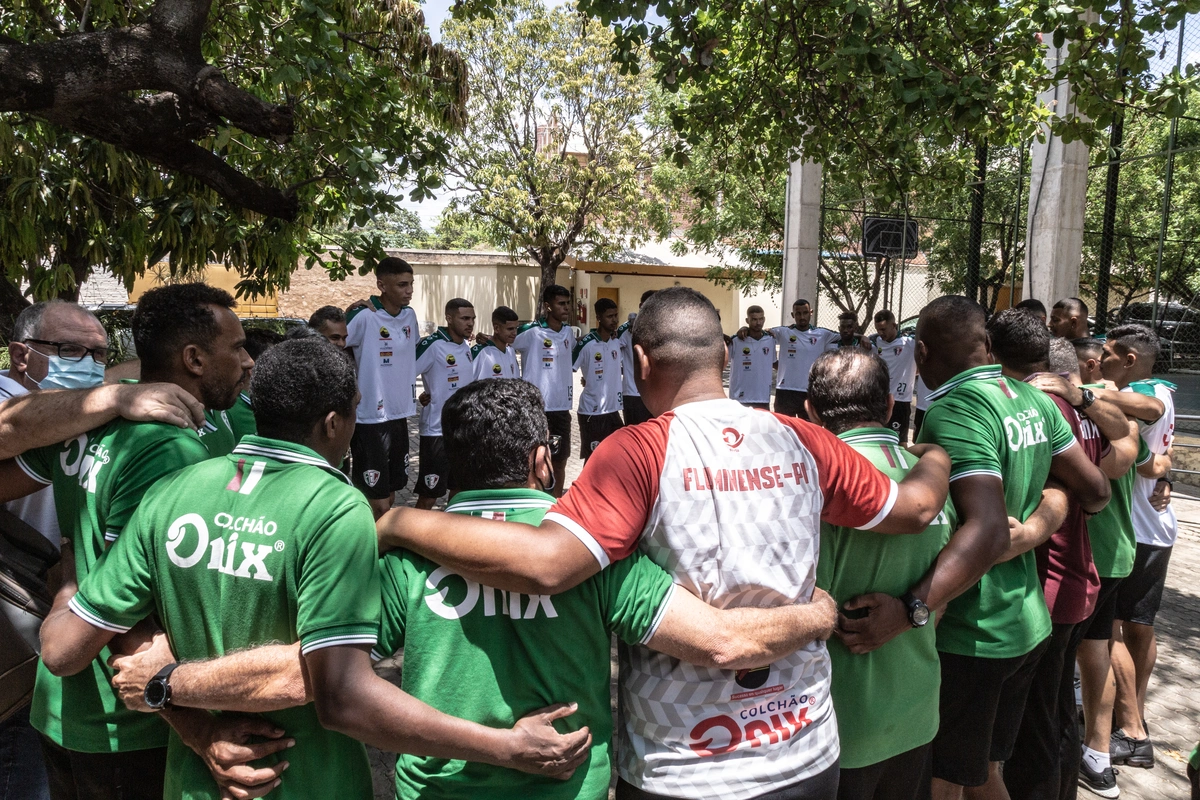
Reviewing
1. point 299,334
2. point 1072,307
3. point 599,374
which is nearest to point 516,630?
point 299,334

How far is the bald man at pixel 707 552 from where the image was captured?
1847 millimetres

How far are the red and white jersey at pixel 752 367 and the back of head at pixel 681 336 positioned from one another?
855 centimetres

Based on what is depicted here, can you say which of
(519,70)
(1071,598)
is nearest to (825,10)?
(1071,598)

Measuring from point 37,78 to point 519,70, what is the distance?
20.8 m

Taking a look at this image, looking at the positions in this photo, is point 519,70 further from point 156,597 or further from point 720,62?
point 156,597

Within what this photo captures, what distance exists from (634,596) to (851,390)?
1.00 metres

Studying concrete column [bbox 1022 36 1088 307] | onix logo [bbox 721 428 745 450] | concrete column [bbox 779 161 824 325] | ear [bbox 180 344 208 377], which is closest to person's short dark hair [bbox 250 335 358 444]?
ear [bbox 180 344 208 377]

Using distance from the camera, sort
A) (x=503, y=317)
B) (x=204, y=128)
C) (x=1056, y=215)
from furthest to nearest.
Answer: (x=1056, y=215), (x=503, y=317), (x=204, y=128)

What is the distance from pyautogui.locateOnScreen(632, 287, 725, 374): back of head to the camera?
2.08m

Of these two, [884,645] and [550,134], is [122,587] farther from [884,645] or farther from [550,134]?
[550,134]

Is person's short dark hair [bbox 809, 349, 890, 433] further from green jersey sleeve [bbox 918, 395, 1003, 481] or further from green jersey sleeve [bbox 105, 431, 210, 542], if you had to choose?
green jersey sleeve [bbox 105, 431, 210, 542]

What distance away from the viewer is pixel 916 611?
89.7 inches

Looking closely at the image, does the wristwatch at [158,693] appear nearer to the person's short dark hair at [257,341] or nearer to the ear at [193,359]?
the ear at [193,359]

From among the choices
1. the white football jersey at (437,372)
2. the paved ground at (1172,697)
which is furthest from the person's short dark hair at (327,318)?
the paved ground at (1172,697)
